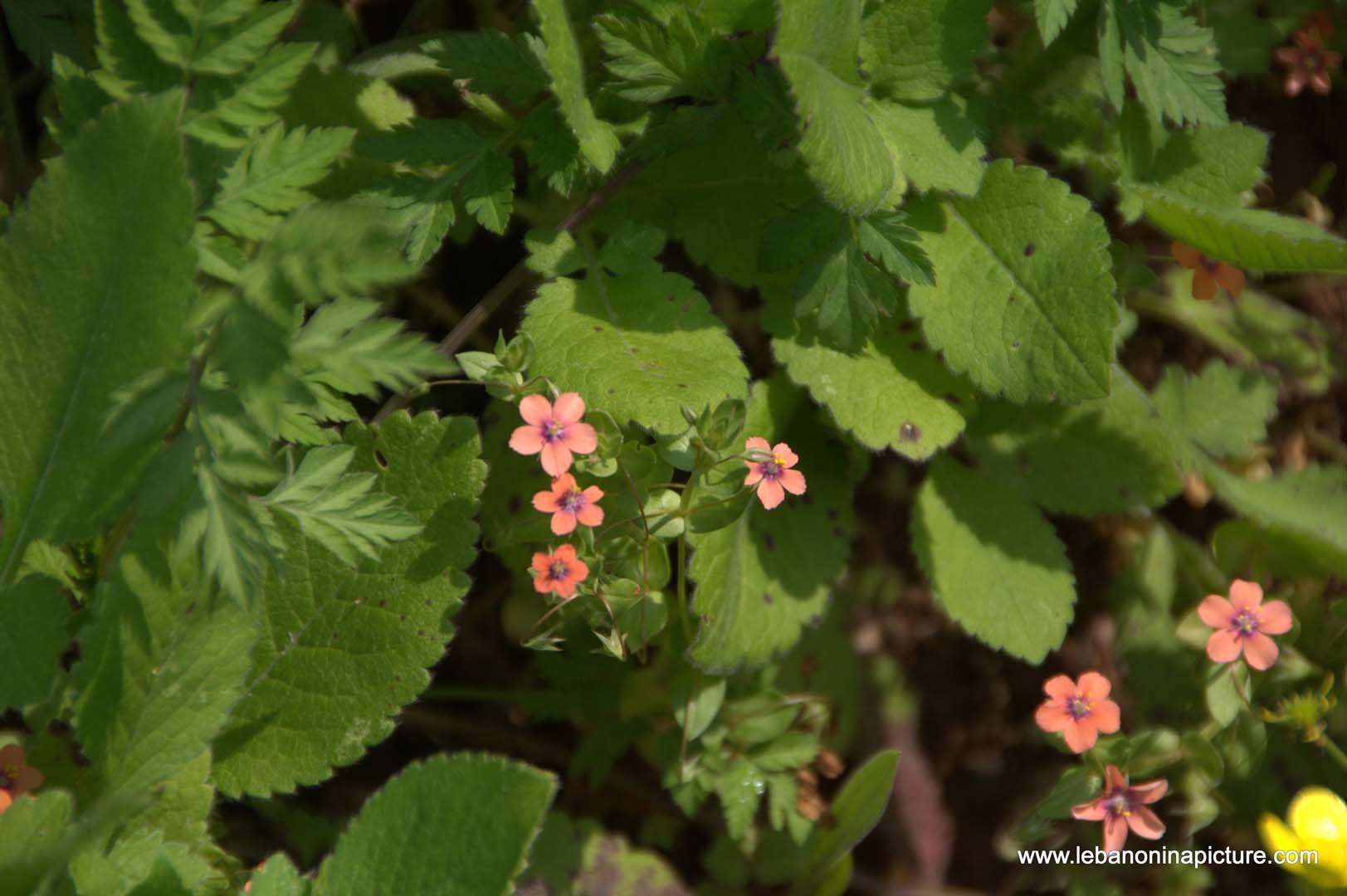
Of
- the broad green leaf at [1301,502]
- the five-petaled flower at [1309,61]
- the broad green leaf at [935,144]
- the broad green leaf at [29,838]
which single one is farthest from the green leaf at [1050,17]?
the broad green leaf at [29,838]

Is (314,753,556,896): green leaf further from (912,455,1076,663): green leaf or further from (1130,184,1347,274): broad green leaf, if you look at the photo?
(1130,184,1347,274): broad green leaf

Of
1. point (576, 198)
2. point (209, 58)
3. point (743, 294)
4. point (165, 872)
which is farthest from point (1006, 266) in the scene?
point (165, 872)

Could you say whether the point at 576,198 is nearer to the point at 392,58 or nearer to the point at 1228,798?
the point at 392,58

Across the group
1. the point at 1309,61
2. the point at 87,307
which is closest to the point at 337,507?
the point at 87,307

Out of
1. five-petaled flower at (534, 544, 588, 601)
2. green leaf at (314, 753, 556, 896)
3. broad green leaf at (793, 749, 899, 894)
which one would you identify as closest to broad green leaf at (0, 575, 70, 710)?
green leaf at (314, 753, 556, 896)

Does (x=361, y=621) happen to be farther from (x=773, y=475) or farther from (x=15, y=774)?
(x=773, y=475)

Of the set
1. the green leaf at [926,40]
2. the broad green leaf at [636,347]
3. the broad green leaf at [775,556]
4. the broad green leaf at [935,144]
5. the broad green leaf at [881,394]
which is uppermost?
the green leaf at [926,40]

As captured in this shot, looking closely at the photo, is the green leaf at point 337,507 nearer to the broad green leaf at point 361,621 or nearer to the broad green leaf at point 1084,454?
the broad green leaf at point 361,621
